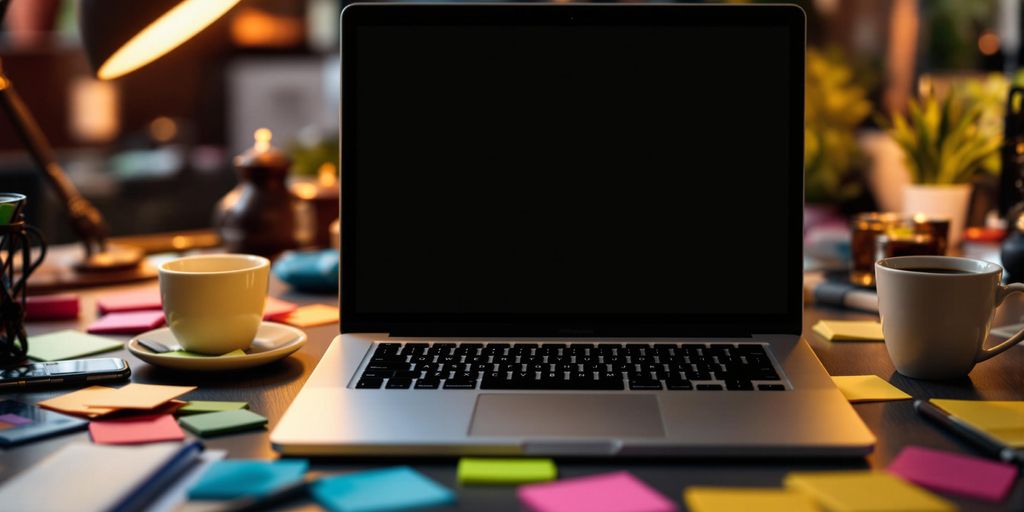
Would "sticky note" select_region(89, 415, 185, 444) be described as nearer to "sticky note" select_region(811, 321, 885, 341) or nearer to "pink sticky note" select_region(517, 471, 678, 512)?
"pink sticky note" select_region(517, 471, 678, 512)

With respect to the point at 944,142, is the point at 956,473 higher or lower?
lower

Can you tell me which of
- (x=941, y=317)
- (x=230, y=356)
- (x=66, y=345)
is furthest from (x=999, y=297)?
(x=66, y=345)

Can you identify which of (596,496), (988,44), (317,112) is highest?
(988,44)

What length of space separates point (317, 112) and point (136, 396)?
12.7 ft

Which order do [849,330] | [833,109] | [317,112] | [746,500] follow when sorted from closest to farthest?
1. [746,500]
2. [849,330]
3. [833,109]
4. [317,112]

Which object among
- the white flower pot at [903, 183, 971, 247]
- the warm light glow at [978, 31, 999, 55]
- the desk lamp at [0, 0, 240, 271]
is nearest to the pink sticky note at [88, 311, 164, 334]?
the desk lamp at [0, 0, 240, 271]

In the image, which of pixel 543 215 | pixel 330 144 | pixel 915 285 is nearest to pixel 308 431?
pixel 543 215

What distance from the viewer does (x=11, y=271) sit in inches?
35.8

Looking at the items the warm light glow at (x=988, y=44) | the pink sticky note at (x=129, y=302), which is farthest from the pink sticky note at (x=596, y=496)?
the warm light glow at (x=988, y=44)

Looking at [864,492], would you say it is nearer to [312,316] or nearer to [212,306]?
[212,306]

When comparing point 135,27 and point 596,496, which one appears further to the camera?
point 135,27

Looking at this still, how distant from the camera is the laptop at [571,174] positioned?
0.91 metres

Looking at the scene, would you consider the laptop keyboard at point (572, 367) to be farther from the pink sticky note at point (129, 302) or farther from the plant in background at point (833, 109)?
the plant in background at point (833, 109)

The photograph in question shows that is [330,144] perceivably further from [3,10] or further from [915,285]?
[915,285]
